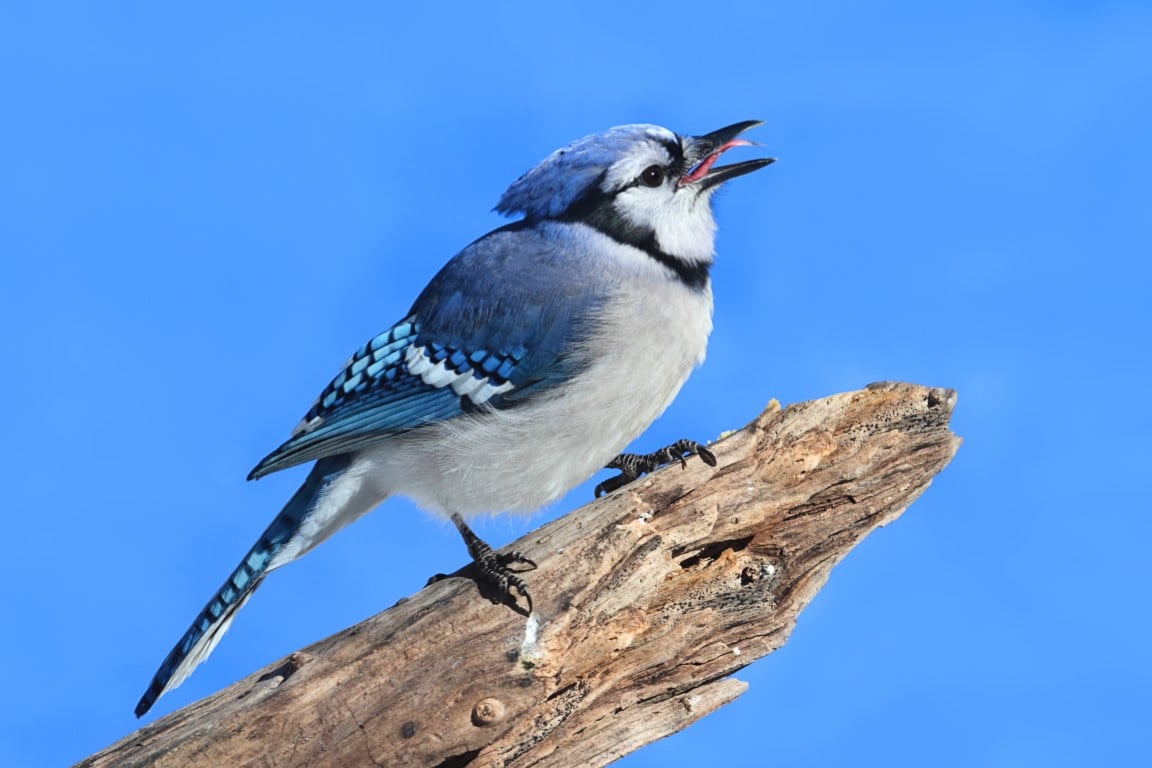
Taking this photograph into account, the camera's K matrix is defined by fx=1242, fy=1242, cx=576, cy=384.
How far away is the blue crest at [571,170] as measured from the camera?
4.13m

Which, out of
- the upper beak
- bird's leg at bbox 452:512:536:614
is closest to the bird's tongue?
the upper beak

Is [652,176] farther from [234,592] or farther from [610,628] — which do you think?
[234,592]

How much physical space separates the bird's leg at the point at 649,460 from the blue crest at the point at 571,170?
2.85 ft

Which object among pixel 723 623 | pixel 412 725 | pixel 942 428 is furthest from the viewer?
pixel 942 428

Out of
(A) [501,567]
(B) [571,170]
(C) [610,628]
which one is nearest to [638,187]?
(B) [571,170]

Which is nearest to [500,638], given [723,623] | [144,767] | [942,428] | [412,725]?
[412,725]

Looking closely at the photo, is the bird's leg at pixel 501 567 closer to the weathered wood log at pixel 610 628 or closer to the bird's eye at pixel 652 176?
the weathered wood log at pixel 610 628

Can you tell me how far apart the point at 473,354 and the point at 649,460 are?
0.68 metres

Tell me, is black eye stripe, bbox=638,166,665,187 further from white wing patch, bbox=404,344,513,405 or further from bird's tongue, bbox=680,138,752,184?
white wing patch, bbox=404,344,513,405

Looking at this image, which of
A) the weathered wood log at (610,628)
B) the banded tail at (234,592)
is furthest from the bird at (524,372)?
the weathered wood log at (610,628)

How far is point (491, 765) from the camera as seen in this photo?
3.41 metres

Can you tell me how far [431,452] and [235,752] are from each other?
3.58ft

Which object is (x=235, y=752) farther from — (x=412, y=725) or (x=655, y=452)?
(x=655, y=452)

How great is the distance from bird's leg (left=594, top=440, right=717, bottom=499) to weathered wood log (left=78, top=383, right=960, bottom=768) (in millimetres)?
48
